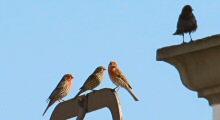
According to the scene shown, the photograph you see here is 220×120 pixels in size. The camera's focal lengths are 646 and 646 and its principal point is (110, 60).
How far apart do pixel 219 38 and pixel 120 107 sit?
715 mm

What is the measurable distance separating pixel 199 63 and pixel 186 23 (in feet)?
15.5

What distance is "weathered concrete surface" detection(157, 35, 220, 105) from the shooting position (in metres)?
3.82

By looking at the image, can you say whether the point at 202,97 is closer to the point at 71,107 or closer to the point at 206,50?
the point at 206,50

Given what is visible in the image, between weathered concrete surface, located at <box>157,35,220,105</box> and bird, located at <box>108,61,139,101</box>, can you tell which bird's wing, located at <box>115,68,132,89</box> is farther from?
weathered concrete surface, located at <box>157,35,220,105</box>

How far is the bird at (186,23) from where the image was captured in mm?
8516

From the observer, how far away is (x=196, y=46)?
12.8 ft

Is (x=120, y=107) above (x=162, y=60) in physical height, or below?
below

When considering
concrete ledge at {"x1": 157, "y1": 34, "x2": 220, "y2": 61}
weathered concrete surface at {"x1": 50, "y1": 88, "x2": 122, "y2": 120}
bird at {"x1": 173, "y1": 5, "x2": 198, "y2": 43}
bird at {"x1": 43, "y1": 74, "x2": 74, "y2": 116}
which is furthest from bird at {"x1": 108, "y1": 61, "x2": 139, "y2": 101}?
concrete ledge at {"x1": 157, "y1": 34, "x2": 220, "y2": 61}

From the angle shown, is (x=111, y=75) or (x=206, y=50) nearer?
(x=206, y=50)

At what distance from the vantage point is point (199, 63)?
3.97 meters

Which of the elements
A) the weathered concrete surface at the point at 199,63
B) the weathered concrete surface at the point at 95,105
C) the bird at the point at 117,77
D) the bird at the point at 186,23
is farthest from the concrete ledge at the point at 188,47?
the bird at the point at 117,77

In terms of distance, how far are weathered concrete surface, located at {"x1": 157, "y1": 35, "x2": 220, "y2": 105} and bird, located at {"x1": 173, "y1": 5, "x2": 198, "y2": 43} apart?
441cm

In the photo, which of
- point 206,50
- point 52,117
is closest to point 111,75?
point 52,117

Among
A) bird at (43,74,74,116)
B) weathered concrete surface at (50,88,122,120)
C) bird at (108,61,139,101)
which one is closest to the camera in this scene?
weathered concrete surface at (50,88,122,120)
